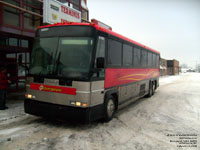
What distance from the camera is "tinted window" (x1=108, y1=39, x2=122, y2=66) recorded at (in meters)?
6.08

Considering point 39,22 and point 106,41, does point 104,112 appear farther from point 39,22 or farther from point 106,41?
point 39,22

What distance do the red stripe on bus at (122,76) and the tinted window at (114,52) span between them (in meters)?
0.25

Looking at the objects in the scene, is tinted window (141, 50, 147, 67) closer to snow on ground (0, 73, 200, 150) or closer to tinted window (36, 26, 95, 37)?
snow on ground (0, 73, 200, 150)

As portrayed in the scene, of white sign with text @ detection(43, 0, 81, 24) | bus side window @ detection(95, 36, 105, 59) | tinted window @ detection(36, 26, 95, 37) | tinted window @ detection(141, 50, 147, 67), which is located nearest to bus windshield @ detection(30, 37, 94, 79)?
tinted window @ detection(36, 26, 95, 37)

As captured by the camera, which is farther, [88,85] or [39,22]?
[39,22]

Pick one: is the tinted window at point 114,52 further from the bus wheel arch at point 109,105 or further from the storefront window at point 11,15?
the storefront window at point 11,15

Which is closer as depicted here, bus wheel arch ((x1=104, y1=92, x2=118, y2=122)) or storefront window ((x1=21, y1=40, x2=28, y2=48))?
bus wheel arch ((x1=104, y1=92, x2=118, y2=122))

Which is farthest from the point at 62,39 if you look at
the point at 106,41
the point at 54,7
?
the point at 54,7

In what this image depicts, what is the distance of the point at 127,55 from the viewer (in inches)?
299

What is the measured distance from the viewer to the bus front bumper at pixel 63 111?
4875 millimetres

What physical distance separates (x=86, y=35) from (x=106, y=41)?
0.92m

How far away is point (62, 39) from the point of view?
5.28m

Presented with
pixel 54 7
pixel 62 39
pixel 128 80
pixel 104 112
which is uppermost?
pixel 54 7

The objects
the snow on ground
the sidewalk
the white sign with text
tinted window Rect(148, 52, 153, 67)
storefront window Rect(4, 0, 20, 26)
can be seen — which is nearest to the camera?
the snow on ground
